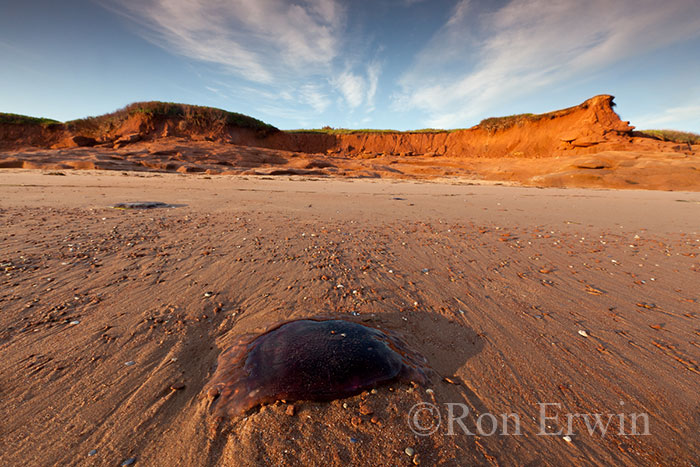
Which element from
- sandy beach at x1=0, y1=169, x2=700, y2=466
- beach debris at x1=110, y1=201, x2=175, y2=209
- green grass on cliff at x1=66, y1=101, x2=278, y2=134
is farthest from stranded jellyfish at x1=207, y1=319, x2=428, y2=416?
green grass on cliff at x1=66, y1=101, x2=278, y2=134

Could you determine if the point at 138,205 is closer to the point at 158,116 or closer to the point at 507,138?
the point at 158,116

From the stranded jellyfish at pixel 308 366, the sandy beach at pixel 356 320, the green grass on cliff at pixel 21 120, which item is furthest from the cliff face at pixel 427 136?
the stranded jellyfish at pixel 308 366

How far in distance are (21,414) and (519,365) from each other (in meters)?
2.85

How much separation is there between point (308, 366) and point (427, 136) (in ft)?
130

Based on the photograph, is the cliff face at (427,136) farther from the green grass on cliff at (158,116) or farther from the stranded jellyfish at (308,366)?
the stranded jellyfish at (308,366)

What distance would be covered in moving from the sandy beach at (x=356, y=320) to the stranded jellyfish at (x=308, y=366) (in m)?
0.07

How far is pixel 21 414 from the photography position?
132 cm

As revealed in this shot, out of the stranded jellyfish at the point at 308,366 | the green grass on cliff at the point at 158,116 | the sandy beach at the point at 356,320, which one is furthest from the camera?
the green grass on cliff at the point at 158,116

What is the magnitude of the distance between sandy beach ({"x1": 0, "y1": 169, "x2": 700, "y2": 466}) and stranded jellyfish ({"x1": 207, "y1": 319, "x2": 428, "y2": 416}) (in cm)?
7

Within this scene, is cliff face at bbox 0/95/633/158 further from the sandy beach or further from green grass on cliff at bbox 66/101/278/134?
the sandy beach

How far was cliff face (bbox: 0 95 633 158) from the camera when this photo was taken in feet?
Result: 84.7

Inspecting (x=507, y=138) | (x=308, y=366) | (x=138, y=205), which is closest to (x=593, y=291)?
(x=308, y=366)

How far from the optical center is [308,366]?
59.9 inches

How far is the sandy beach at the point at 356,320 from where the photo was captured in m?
1.25
